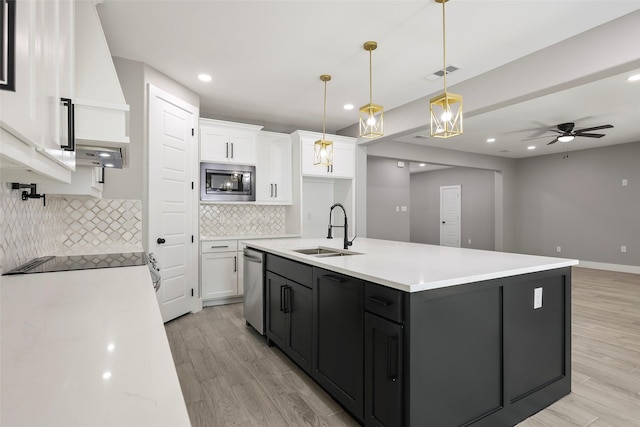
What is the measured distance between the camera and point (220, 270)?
435 cm

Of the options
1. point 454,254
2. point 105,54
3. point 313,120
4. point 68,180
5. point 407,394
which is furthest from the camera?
point 313,120

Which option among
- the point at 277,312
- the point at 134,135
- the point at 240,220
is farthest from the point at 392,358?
the point at 240,220

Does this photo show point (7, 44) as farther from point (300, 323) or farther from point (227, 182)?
point (227, 182)

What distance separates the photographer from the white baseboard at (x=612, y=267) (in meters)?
6.74

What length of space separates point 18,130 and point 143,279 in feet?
3.76

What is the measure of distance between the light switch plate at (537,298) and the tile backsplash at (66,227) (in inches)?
113

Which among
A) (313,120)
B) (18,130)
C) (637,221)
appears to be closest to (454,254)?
(18,130)

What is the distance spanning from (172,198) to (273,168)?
172 centimetres

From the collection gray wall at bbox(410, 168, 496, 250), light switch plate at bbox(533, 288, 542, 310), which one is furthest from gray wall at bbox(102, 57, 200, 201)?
gray wall at bbox(410, 168, 496, 250)

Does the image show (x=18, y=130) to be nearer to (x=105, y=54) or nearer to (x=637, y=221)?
(x=105, y=54)

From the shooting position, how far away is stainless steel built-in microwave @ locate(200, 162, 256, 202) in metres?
4.36

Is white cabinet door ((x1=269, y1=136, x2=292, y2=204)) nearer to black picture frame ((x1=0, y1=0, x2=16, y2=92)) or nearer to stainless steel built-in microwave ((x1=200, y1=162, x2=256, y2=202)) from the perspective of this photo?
stainless steel built-in microwave ((x1=200, y1=162, x2=256, y2=202))

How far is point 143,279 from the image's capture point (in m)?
1.61

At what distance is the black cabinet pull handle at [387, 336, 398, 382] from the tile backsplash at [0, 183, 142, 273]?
1883 millimetres
